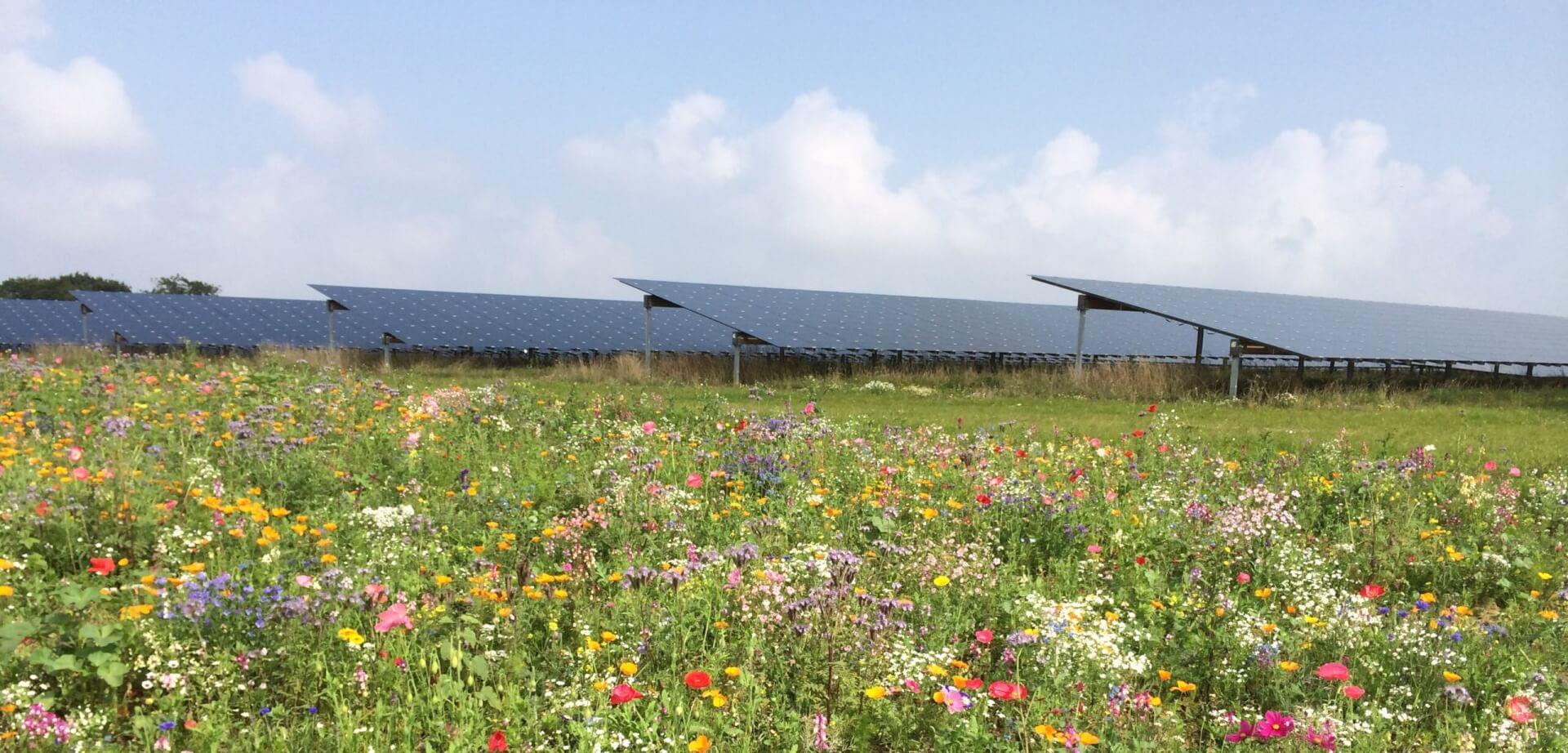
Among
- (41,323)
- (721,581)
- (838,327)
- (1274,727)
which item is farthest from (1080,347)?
(41,323)

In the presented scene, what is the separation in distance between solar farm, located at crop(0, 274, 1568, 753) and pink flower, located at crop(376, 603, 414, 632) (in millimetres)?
11

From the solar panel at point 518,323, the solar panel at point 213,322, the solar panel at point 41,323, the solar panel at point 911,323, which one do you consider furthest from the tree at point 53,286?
the solar panel at point 911,323

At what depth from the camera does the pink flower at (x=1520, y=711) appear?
2986mm

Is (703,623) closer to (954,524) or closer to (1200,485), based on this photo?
(954,524)

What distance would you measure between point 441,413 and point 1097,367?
15.5 m

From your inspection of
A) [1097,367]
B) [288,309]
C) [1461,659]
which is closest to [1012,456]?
[1461,659]

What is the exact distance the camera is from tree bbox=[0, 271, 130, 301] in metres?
63.1

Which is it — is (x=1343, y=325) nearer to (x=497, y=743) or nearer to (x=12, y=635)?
(x=497, y=743)

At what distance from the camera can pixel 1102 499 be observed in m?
6.12

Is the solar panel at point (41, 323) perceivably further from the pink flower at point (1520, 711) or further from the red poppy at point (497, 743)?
the pink flower at point (1520, 711)

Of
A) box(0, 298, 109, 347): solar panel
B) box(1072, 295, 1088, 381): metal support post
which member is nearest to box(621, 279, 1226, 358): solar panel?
box(1072, 295, 1088, 381): metal support post

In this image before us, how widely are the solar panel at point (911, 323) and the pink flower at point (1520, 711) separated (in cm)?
1818

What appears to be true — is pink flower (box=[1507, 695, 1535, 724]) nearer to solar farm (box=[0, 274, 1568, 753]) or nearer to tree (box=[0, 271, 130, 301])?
solar farm (box=[0, 274, 1568, 753])

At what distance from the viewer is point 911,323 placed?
92.9 ft
